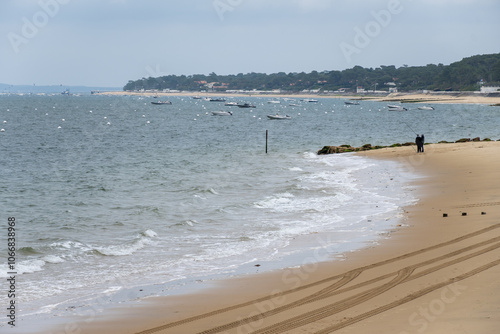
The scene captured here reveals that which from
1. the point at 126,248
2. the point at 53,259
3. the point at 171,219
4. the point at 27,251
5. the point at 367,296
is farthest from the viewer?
the point at 171,219

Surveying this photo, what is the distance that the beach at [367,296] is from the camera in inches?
440

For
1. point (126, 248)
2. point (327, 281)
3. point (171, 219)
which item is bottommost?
point (171, 219)

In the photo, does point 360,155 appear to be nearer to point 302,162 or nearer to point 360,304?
point 302,162

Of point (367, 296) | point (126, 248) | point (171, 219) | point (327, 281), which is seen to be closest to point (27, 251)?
point (126, 248)

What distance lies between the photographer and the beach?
36.6ft

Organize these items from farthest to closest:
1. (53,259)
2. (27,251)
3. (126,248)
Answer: (126,248), (27,251), (53,259)

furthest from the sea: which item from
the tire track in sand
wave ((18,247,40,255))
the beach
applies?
the tire track in sand

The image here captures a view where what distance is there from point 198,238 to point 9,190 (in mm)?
17076

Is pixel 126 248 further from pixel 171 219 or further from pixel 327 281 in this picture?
pixel 327 281

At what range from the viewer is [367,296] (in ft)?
42.0

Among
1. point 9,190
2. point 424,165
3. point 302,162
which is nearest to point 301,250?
point 9,190

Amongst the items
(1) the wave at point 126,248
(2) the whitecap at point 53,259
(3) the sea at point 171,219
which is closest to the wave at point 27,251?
(3) the sea at point 171,219

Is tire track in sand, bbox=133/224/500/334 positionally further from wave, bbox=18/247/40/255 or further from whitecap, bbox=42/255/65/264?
wave, bbox=18/247/40/255

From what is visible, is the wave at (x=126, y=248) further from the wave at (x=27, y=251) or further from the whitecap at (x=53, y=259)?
the wave at (x=27, y=251)
